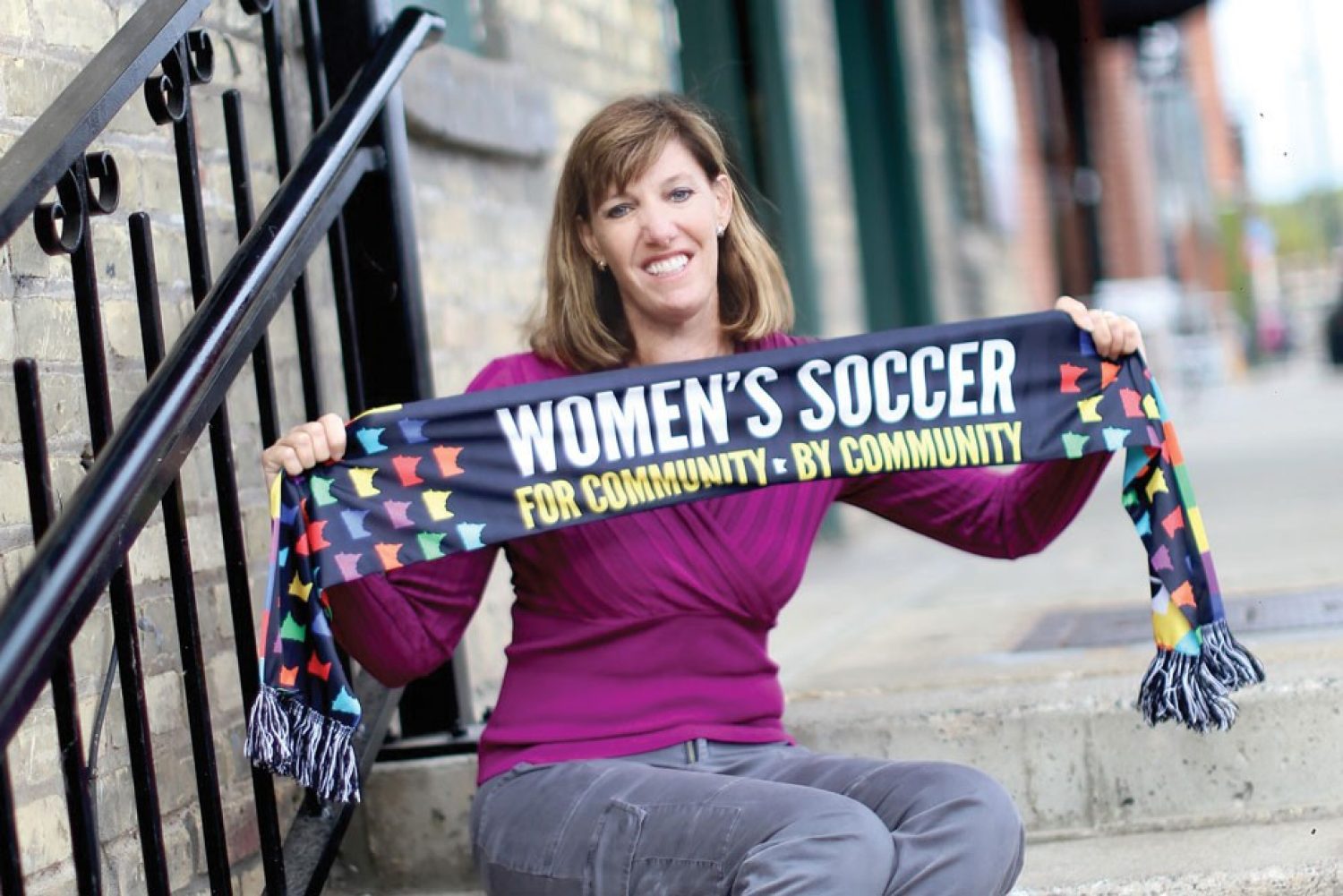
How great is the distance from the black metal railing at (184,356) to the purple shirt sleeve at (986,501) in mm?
857

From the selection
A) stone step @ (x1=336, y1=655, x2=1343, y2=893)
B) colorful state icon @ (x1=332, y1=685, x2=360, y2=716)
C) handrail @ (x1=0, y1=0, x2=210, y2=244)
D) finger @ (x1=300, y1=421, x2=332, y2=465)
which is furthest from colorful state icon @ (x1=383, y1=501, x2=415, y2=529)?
stone step @ (x1=336, y1=655, x2=1343, y2=893)

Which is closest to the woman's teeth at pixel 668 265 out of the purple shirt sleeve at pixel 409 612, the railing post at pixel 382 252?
the purple shirt sleeve at pixel 409 612

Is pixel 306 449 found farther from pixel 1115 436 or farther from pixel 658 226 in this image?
A: pixel 1115 436

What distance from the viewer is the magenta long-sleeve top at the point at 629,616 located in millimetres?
2242

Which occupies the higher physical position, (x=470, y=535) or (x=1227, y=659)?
(x=470, y=535)

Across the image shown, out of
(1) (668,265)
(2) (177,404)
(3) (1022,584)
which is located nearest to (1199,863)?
(1) (668,265)

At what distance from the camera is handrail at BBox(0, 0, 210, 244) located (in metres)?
1.80

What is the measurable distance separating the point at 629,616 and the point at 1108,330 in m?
0.77

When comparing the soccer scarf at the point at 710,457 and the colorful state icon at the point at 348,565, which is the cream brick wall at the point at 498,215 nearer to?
the soccer scarf at the point at 710,457

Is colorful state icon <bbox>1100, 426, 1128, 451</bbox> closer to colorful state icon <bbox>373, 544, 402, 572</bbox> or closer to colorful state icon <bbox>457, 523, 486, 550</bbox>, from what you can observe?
colorful state icon <bbox>457, 523, 486, 550</bbox>

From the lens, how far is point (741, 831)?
6.53 feet

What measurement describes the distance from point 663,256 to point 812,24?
4.76 meters

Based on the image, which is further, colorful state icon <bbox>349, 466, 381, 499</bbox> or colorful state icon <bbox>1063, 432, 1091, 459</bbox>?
colorful state icon <bbox>1063, 432, 1091, 459</bbox>

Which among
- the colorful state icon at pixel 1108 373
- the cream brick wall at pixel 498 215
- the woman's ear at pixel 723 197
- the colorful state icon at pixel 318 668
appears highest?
the cream brick wall at pixel 498 215
